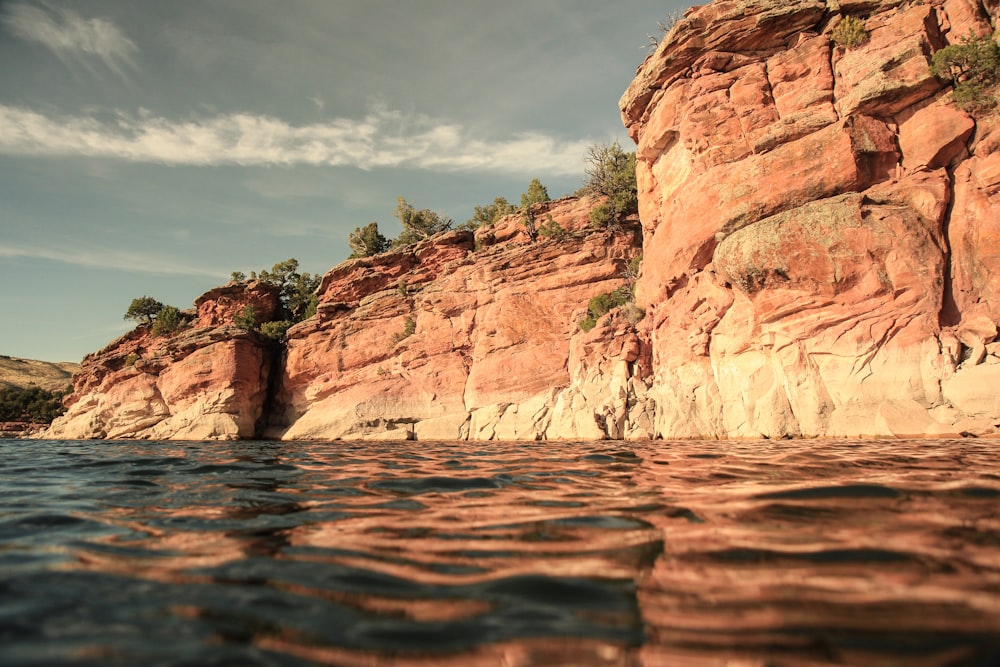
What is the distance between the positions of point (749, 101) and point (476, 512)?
21280mm

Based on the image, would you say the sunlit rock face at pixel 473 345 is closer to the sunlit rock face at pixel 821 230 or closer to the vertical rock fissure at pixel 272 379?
the vertical rock fissure at pixel 272 379

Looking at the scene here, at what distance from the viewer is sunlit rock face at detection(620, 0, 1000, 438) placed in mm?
14008

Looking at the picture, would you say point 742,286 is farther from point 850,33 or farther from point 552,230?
point 552,230

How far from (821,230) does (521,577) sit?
55.3ft

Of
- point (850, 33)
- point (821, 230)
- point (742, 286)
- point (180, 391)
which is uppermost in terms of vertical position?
point (850, 33)

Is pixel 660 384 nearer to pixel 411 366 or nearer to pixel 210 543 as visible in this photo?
pixel 411 366

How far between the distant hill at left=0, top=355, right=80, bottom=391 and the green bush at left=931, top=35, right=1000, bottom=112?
320ft

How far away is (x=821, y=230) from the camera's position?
15.8 m

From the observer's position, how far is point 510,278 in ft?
101

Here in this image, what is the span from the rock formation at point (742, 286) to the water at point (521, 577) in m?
11.4

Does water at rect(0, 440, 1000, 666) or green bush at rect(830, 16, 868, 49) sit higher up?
green bush at rect(830, 16, 868, 49)

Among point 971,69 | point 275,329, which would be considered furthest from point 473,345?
point 971,69

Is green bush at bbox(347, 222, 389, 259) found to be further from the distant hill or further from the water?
the distant hill

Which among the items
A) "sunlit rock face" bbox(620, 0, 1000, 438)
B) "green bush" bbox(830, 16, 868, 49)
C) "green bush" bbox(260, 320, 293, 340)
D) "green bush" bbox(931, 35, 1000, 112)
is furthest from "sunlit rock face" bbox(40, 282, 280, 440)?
"green bush" bbox(931, 35, 1000, 112)
